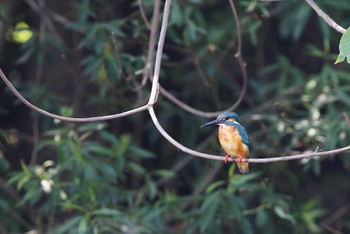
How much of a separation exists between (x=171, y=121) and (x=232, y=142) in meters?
2.33

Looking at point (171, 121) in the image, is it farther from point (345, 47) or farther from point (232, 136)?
point (345, 47)

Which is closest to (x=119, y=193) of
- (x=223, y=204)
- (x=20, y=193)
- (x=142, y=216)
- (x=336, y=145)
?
(x=142, y=216)

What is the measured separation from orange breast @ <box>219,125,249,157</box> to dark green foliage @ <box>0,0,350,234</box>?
2.65 ft

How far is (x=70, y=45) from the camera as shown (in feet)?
18.9

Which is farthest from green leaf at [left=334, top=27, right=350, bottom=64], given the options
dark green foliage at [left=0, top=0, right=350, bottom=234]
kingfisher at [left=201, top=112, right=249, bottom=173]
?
dark green foliage at [left=0, top=0, right=350, bottom=234]

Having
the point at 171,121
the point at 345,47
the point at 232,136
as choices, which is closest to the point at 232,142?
the point at 232,136

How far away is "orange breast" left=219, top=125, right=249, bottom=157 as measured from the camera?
3836 millimetres

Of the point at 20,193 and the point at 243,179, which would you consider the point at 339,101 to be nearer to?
the point at 243,179

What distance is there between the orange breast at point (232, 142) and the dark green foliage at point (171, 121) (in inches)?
31.8

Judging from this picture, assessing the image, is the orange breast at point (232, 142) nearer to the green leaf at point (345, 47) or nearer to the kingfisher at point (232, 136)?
the kingfisher at point (232, 136)

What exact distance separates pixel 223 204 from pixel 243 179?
8.8 inches

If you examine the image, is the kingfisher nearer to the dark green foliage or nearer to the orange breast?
the orange breast

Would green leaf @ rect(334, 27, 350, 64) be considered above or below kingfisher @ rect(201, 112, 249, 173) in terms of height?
above

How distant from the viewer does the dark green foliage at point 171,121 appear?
486 centimetres
